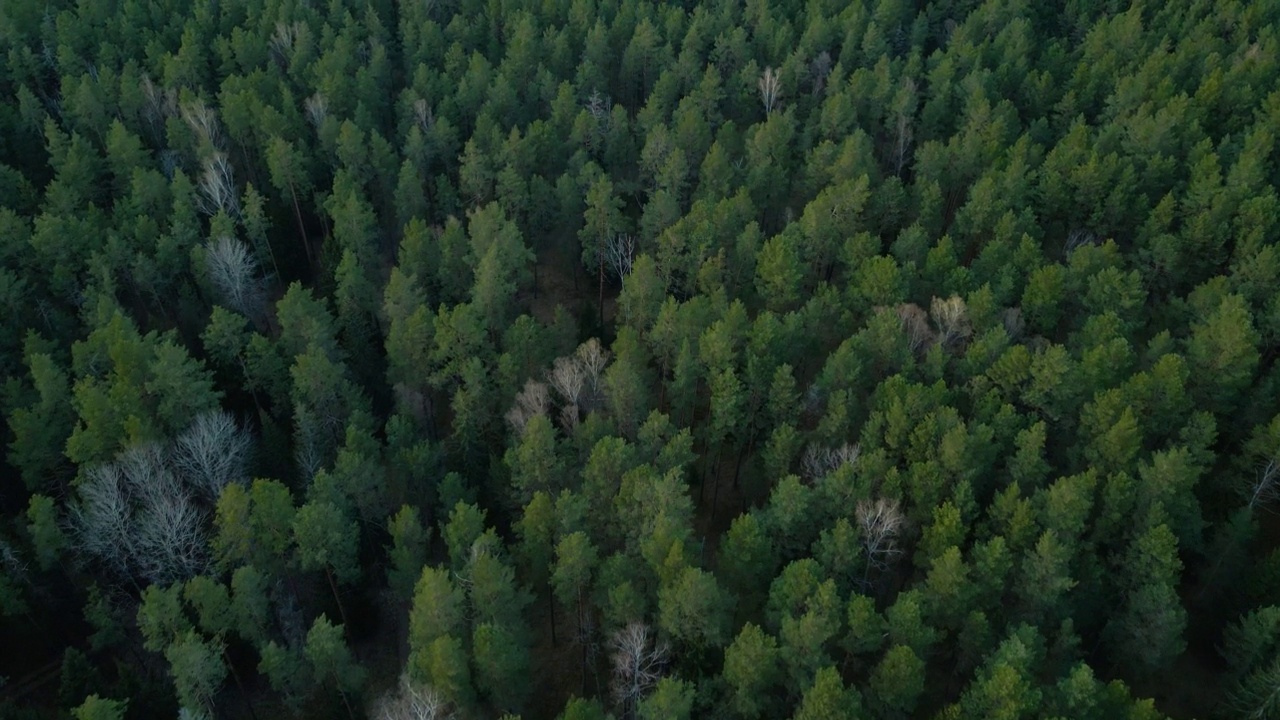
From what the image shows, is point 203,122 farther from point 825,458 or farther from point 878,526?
point 878,526

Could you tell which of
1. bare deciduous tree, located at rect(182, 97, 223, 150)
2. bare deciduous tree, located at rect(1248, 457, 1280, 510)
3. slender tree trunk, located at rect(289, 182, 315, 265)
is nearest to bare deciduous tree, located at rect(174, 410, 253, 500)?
slender tree trunk, located at rect(289, 182, 315, 265)

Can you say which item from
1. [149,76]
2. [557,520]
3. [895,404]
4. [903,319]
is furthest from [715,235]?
[149,76]

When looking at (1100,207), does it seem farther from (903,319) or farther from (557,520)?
(557,520)

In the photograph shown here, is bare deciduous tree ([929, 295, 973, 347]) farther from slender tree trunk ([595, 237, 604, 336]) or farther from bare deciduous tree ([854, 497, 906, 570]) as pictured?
slender tree trunk ([595, 237, 604, 336])

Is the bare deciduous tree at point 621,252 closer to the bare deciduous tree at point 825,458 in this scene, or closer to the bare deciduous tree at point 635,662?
the bare deciduous tree at point 825,458

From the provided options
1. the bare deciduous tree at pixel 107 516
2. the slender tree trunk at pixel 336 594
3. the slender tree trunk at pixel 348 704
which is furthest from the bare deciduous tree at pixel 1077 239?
the bare deciduous tree at pixel 107 516
